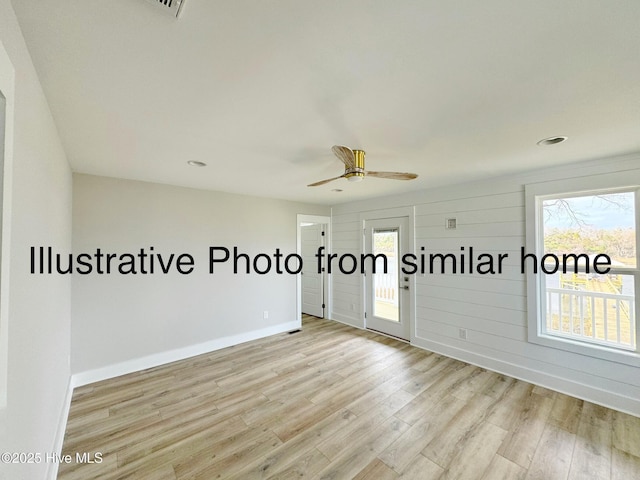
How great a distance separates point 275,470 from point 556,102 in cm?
303

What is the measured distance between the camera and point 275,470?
182 cm

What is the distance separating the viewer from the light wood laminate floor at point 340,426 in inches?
72.7

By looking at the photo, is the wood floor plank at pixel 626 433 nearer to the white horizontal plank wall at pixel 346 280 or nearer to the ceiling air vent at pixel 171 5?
the white horizontal plank wall at pixel 346 280

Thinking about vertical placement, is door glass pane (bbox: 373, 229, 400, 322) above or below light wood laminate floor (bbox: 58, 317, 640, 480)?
above

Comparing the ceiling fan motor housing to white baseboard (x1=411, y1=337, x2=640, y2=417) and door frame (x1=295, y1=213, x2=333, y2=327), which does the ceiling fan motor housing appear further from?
white baseboard (x1=411, y1=337, x2=640, y2=417)

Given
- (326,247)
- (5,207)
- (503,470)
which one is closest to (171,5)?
(5,207)

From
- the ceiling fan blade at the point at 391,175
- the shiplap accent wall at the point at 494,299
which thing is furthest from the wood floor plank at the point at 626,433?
the ceiling fan blade at the point at 391,175

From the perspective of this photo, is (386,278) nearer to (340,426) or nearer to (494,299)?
(494,299)

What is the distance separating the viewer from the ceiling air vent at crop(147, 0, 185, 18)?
35.9 inches

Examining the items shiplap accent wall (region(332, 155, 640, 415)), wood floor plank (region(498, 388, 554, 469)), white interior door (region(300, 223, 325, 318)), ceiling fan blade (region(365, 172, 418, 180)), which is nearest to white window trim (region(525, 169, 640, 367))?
shiplap accent wall (region(332, 155, 640, 415))

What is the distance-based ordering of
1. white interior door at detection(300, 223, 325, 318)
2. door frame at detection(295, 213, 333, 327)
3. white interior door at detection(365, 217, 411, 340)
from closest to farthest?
1. white interior door at detection(365, 217, 411, 340)
2. door frame at detection(295, 213, 333, 327)
3. white interior door at detection(300, 223, 325, 318)

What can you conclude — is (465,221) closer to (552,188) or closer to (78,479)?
(552,188)

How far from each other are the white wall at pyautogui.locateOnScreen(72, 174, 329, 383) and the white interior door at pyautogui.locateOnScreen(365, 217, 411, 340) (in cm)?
162

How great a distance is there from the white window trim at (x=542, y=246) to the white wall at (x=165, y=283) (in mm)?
3590
